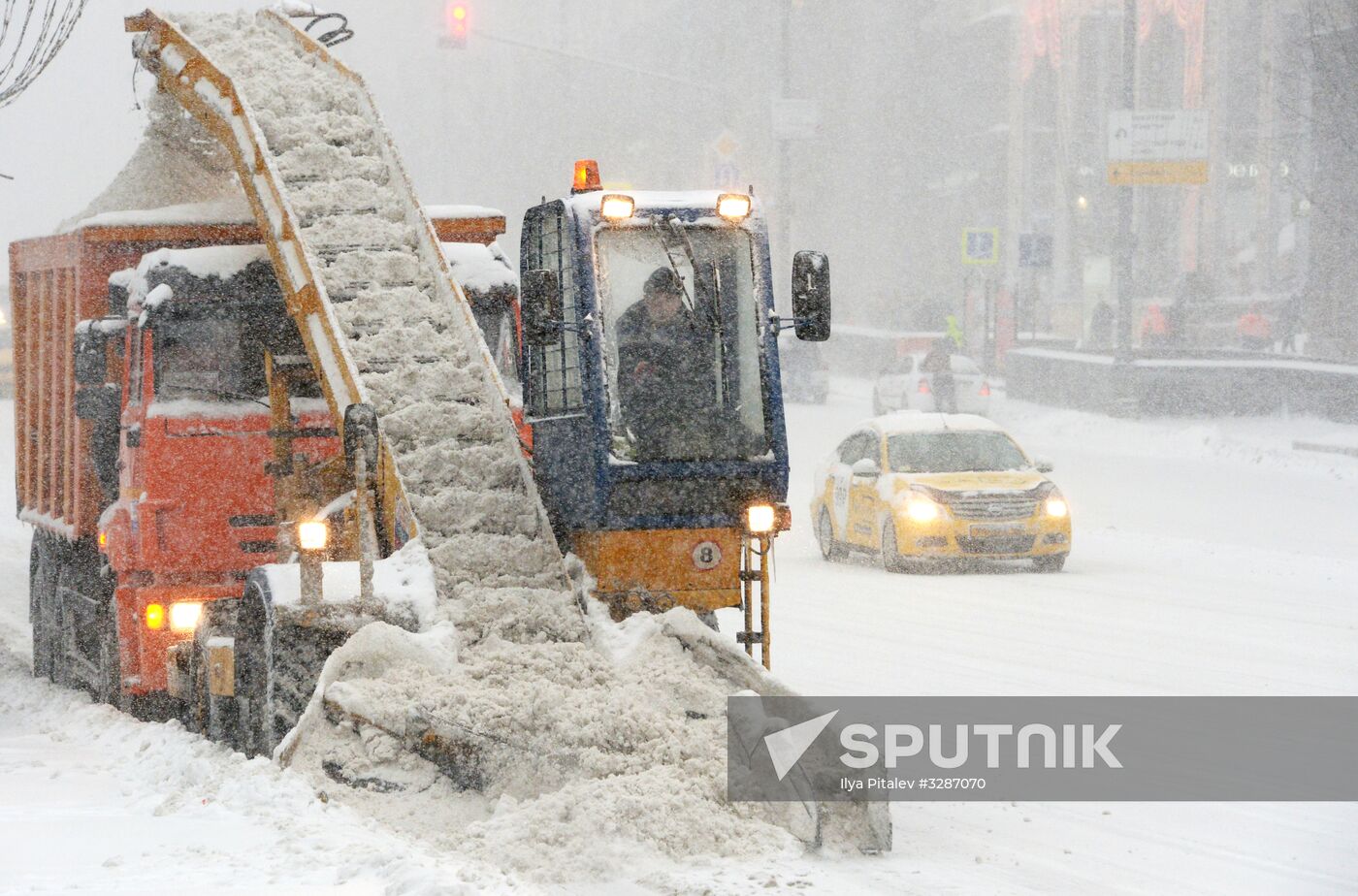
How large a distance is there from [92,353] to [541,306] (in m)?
3.90

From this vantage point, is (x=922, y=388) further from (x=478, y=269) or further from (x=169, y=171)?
(x=478, y=269)

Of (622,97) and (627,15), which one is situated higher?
(627,15)

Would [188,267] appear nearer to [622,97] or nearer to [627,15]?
[622,97]

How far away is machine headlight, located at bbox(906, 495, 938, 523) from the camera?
18.5 meters

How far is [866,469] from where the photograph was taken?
19328mm

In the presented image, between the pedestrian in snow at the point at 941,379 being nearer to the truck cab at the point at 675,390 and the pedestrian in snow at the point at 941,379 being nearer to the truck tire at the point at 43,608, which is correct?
the truck tire at the point at 43,608

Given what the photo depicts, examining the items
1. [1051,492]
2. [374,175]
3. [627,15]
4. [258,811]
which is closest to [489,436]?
[374,175]

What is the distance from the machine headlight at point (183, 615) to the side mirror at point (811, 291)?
160 inches

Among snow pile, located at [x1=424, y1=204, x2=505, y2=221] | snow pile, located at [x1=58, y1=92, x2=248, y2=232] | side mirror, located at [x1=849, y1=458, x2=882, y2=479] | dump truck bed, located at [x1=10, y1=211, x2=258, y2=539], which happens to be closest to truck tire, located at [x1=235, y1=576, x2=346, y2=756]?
dump truck bed, located at [x1=10, y1=211, x2=258, y2=539]

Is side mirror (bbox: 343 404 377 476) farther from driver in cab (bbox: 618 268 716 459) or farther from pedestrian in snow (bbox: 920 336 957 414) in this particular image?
pedestrian in snow (bbox: 920 336 957 414)

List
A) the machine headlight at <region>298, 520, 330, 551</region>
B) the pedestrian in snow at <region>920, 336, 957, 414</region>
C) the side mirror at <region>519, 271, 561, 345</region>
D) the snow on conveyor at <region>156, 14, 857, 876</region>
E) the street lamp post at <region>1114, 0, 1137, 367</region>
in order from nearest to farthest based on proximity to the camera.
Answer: the snow on conveyor at <region>156, 14, 857, 876</region>, the machine headlight at <region>298, 520, 330, 551</region>, the side mirror at <region>519, 271, 561, 345</region>, the street lamp post at <region>1114, 0, 1137, 367</region>, the pedestrian in snow at <region>920, 336, 957, 414</region>

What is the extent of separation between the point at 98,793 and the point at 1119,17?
2077 inches

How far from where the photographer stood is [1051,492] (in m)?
18.6

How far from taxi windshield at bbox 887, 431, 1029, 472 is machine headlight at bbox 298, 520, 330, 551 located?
36.0ft
